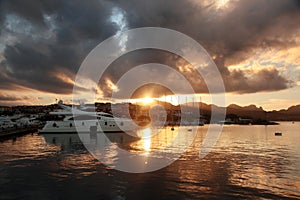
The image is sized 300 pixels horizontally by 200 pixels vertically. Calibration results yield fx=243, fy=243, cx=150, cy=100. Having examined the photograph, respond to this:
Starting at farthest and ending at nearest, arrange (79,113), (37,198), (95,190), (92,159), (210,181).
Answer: (79,113) → (92,159) → (210,181) → (95,190) → (37,198)

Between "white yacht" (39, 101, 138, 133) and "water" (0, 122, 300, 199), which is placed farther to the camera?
"white yacht" (39, 101, 138, 133)

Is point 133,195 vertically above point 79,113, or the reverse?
point 79,113

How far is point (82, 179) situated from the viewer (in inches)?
742

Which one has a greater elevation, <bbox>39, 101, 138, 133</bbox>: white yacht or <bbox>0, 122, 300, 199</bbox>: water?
<bbox>39, 101, 138, 133</bbox>: white yacht

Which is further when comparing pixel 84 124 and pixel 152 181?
pixel 84 124

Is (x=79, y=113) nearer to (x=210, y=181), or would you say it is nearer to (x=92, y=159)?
(x=92, y=159)

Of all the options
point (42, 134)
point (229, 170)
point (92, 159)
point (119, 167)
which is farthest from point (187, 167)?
point (42, 134)

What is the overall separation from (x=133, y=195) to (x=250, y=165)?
51.1 ft

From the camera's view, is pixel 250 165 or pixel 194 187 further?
pixel 250 165

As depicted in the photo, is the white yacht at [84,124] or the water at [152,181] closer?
the water at [152,181]

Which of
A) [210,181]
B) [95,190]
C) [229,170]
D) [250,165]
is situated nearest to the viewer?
[95,190]

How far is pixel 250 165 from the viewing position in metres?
25.5

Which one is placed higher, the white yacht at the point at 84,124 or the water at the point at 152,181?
the white yacht at the point at 84,124

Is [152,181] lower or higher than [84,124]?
lower
